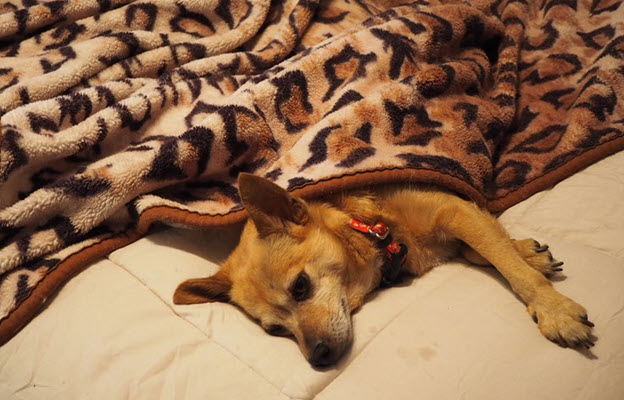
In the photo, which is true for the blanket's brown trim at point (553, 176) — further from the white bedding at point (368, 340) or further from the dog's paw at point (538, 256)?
the dog's paw at point (538, 256)

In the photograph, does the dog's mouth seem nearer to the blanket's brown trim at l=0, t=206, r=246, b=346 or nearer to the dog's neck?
the dog's neck

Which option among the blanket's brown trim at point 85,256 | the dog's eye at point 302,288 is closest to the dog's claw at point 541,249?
the dog's eye at point 302,288

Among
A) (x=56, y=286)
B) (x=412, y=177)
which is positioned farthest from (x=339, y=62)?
(x=56, y=286)

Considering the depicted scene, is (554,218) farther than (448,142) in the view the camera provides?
No

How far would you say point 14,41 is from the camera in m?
2.59

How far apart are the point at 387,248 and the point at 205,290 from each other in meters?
0.72

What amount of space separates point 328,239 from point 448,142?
0.69 m

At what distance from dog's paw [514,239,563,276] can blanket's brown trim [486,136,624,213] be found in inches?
12.2

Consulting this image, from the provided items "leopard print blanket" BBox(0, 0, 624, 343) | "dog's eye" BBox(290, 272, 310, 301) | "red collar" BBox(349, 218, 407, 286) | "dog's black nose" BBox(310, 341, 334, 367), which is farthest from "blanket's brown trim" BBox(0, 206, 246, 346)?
"dog's black nose" BBox(310, 341, 334, 367)

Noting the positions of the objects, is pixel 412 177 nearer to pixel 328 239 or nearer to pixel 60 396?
pixel 328 239

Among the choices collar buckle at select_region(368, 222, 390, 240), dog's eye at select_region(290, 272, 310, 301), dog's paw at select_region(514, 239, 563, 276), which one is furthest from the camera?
collar buckle at select_region(368, 222, 390, 240)

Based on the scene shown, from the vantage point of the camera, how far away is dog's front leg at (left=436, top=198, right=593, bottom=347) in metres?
1.34

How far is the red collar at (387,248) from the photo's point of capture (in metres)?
1.81

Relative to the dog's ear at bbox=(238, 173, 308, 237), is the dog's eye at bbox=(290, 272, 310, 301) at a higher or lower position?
lower
